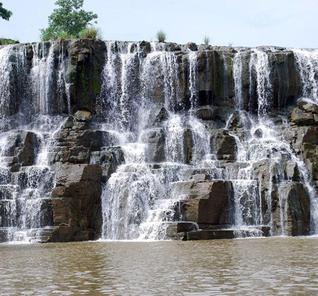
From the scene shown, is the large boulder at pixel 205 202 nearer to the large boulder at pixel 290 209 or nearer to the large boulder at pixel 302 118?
the large boulder at pixel 290 209

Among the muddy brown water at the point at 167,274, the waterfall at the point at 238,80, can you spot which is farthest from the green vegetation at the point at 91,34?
the muddy brown water at the point at 167,274

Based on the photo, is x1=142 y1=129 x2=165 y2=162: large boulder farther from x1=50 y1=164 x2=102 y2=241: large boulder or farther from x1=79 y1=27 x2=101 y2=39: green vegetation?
x1=79 y1=27 x2=101 y2=39: green vegetation

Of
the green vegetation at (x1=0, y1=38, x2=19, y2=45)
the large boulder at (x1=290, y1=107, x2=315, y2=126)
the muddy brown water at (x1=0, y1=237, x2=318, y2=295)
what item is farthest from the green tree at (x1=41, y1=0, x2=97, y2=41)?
the muddy brown water at (x1=0, y1=237, x2=318, y2=295)

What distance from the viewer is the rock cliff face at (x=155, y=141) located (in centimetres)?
3347

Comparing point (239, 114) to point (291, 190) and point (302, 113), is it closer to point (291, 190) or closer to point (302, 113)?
point (302, 113)

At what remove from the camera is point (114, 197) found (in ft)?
114

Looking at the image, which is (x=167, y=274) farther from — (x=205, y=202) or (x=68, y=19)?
(x=68, y=19)

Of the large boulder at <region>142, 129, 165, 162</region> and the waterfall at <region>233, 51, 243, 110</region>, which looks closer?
the large boulder at <region>142, 129, 165, 162</region>

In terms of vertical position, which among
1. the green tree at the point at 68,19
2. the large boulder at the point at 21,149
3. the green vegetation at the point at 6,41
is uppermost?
the green tree at the point at 68,19

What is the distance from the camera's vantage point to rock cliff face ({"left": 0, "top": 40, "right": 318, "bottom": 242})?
110ft

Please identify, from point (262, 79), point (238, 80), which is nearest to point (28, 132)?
point (238, 80)

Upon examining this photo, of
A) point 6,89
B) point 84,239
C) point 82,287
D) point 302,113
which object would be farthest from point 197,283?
point 6,89

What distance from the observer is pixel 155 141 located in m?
39.9

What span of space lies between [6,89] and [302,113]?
63.2 feet
